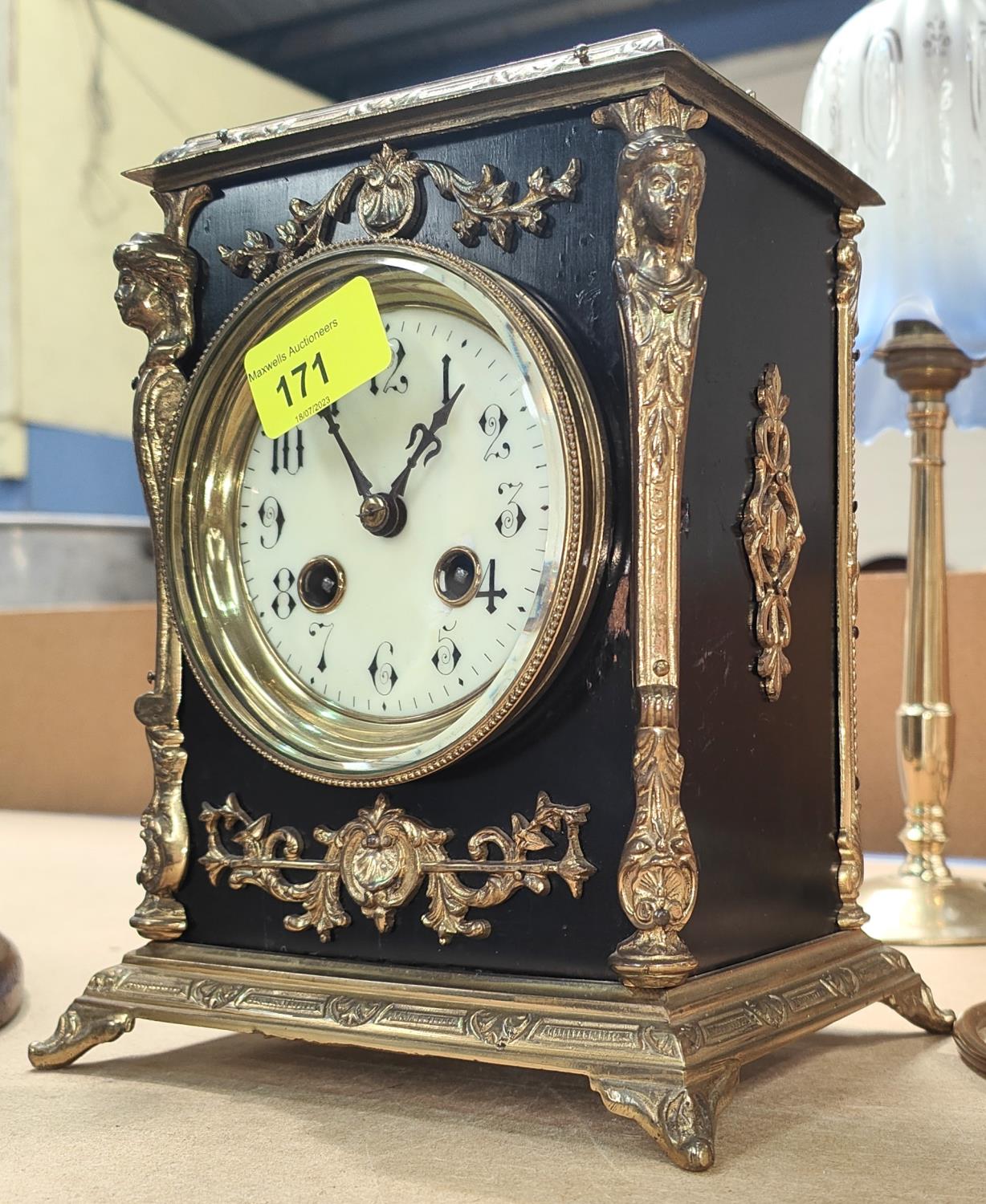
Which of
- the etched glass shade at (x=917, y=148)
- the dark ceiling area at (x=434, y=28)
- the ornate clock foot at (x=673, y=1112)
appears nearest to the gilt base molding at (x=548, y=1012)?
Answer: the ornate clock foot at (x=673, y=1112)

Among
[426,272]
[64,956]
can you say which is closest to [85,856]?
[64,956]

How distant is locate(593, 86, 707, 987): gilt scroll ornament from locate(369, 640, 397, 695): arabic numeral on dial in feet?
0.59

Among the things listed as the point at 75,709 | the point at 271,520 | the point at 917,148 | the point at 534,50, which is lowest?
the point at 75,709

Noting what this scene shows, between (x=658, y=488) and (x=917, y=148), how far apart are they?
0.94m

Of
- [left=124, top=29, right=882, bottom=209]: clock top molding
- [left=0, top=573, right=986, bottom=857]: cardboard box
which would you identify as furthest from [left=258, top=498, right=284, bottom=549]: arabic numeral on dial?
[left=0, top=573, right=986, bottom=857]: cardboard box

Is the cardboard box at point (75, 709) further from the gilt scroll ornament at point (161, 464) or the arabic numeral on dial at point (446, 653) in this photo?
the arabic numeral on dial at point (446, 653)

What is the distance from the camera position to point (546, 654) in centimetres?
88

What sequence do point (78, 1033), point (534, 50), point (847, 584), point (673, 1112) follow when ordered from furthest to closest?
point (534, 50) < point (847, 584) < point (78, 1033) < point (673, 1112)

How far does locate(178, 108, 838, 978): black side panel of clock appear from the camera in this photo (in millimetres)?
894

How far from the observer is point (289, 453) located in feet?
3.40

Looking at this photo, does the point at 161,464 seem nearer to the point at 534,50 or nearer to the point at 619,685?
the point at 619,685

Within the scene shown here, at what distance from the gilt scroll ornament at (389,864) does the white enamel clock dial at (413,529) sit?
3.1 inches

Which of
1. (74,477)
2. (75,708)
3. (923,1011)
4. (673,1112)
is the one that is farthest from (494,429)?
(74,477)

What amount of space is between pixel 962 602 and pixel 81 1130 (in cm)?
154
